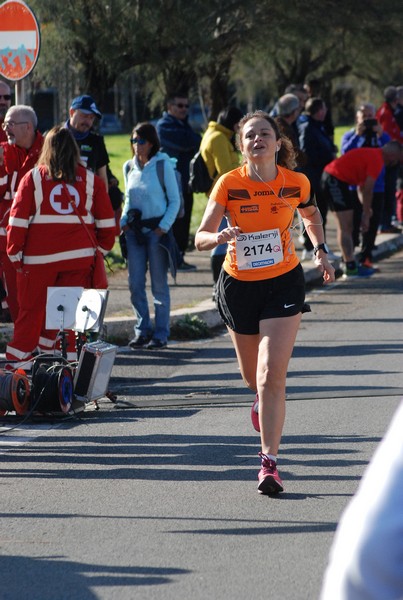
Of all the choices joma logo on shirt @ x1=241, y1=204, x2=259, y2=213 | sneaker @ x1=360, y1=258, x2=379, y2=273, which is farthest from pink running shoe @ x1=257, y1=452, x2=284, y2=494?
sneaker @ x1=360, y1=258, x2=379, y2=273

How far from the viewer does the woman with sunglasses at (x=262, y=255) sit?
5.71 metres

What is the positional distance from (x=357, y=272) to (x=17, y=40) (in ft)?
20.3

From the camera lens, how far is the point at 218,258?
1056 cm

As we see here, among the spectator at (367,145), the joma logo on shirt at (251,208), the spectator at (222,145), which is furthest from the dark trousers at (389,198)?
the joma logo on shirt at (251,208)

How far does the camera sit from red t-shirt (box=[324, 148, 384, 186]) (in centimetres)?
1389

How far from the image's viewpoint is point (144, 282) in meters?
10.0

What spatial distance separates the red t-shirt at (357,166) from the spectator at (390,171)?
155 inches

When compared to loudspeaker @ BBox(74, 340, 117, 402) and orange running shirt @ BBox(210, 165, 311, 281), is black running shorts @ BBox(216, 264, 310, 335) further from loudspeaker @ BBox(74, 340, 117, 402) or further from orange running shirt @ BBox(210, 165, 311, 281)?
loudspeaker @ BBox(74, 340, 117, 402)

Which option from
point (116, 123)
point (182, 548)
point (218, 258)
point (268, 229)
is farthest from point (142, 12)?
point (116, 123)

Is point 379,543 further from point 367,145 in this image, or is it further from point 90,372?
point 367,145

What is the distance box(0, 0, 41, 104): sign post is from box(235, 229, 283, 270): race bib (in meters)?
4.73

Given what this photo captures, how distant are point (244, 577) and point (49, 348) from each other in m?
4.24

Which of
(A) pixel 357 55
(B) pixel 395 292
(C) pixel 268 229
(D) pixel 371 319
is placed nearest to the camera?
(C) pixel 268 229

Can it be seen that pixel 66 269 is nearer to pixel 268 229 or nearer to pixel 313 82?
pixel 268 229
